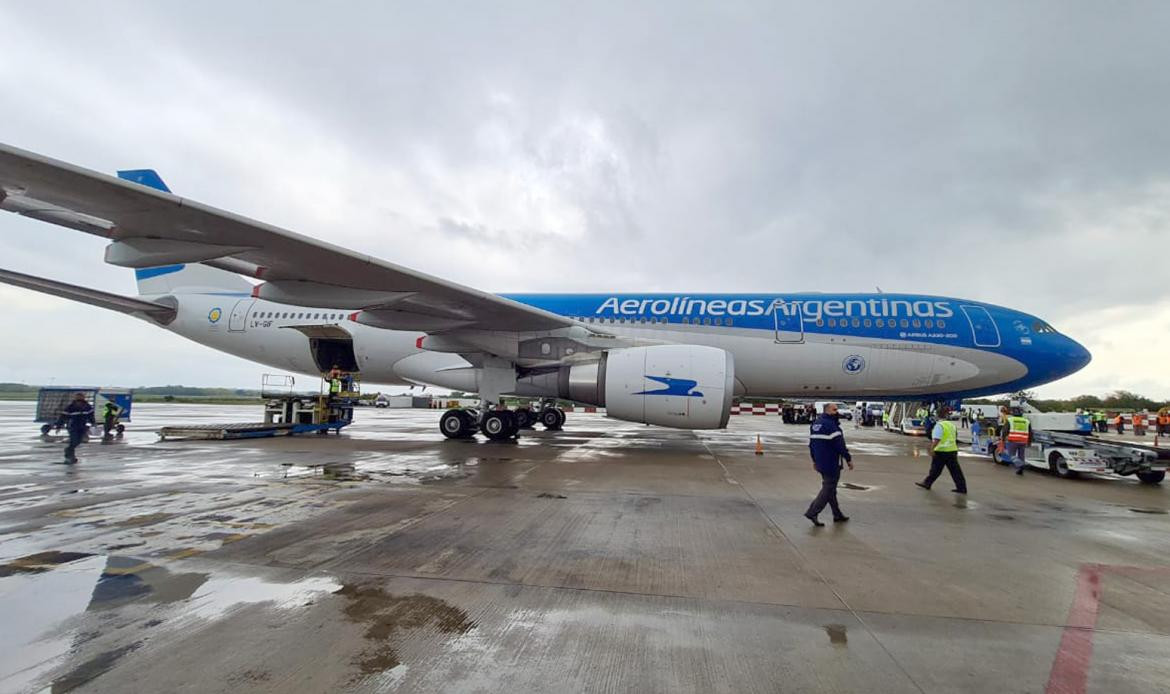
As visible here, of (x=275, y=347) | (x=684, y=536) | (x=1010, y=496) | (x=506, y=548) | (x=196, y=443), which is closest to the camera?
(x=506, y=548)

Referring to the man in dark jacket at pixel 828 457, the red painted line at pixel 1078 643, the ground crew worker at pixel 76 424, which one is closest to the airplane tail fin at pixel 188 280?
the ground crew worker at pixel 76 424

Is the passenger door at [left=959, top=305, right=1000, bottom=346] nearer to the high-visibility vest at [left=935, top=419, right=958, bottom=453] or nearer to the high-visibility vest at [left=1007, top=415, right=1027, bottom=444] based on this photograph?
the high-visibility vest at [left=1007, top=415, right=1027, bottom=444]

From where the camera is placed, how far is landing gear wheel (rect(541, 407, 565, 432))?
55.4 feet

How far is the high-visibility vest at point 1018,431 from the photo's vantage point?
359 inches

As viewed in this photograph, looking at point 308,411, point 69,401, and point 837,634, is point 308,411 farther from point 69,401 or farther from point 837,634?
point 837,634

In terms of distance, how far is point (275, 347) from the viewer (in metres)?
13.6

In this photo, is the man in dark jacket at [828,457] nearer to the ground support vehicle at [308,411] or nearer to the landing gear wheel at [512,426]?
the landing gear wheel at [512,426]

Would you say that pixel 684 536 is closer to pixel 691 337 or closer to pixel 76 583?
pixel 76 583

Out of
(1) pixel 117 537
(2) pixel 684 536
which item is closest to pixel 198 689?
(1) pixel 117 537

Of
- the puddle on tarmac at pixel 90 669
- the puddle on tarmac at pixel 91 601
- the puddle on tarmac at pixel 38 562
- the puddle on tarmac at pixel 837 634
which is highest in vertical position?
the puddle on tarmac at pixel 837 634

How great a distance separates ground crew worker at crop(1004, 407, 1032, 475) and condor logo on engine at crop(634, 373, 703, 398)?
5443 millimetres

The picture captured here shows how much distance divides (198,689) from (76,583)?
6.36 feet

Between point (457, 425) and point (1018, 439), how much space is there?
11.2 m

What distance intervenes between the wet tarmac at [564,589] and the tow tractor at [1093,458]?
1976 mm
